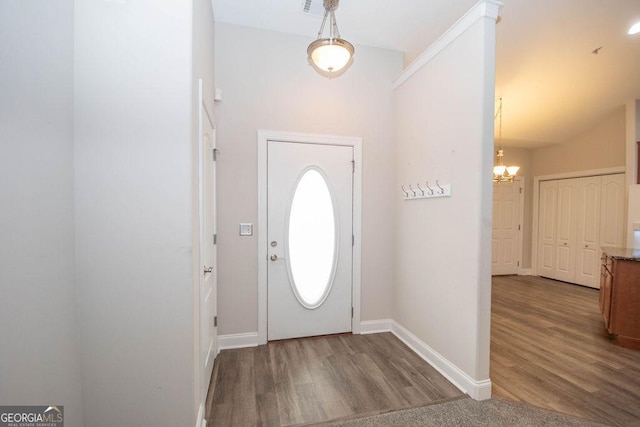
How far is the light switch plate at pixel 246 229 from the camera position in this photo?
107 inches

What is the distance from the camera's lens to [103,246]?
4.69 ft

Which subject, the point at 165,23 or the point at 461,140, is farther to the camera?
the point at 461,140

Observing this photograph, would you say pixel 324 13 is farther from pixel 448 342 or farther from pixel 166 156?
pixel 448 342

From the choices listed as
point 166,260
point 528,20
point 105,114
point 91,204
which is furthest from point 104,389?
point 528,20

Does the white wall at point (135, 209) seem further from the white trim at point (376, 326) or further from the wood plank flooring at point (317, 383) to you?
the white trim at point (376, 326)

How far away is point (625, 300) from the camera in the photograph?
2.74 meters

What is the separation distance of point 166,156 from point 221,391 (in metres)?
1.78

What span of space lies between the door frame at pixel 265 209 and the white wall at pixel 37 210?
1502mm

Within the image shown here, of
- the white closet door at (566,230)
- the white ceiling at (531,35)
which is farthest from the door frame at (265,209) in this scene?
the white closet door at (566,230)

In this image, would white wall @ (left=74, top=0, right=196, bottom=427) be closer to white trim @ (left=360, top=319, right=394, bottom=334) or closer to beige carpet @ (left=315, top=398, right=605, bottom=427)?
beige carpet @ (left=315, top=398, right=605, bottom=427)

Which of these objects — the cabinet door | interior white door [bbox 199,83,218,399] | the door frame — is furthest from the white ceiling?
the cabinet door

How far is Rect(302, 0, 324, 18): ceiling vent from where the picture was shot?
2.38m

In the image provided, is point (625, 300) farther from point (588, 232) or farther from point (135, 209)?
point (135, 209)

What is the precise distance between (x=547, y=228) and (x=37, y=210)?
306 inches
